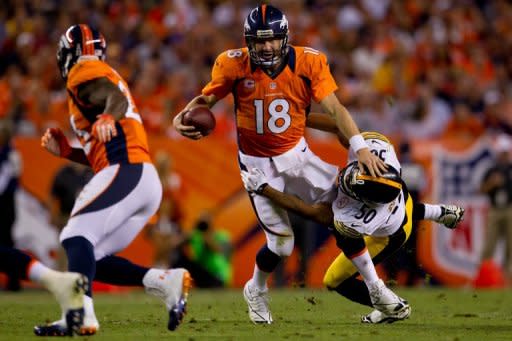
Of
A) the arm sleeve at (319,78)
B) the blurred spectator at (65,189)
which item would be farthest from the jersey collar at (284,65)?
the blurred spectator at (65,189)

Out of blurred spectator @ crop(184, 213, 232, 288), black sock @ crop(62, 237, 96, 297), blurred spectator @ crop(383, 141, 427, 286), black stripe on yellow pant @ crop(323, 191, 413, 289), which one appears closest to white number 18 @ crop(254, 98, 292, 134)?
black stripe on yellow pant @ crop(323, 191, 413, 289)

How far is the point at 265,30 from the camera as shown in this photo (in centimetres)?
712

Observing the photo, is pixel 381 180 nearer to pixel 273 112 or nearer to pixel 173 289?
pixel 273 112

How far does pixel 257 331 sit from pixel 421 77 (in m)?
8.87

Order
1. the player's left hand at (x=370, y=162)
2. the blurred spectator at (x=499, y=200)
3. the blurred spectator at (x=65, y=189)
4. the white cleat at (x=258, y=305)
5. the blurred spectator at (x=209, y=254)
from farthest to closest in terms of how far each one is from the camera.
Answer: the blurred spectator at (x=499, y=200), the blurred spectator at (x=209, y=254), the blurred spectator at (x=65, y=189), the white cleat at (x=258, y=305), the player's left hand at (x=370, y=162)

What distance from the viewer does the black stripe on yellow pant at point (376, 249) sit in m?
7.44

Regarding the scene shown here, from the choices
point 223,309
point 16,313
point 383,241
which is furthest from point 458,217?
point 16,313

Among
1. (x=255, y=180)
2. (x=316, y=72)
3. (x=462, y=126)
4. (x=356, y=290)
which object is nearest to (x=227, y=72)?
(x=316, y=72)

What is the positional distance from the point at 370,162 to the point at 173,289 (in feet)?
4.90

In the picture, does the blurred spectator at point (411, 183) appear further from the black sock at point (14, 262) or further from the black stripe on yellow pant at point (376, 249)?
the black sock at point (14, 262)

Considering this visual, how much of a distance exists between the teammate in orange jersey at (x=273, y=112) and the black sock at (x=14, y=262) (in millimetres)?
1644

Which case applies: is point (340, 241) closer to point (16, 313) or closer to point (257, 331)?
point (257, 331)

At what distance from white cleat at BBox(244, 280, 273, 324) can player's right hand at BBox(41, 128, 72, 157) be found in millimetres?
1679

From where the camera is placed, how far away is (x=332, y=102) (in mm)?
7117
